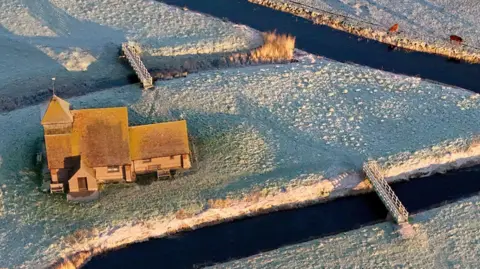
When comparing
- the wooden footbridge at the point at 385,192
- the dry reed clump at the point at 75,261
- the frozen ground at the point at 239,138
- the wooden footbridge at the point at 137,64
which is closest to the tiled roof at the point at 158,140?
the frozen ground at the point at 239,138

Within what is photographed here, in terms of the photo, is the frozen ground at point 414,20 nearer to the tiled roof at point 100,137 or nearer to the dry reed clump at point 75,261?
the tiled roof at point 100,137

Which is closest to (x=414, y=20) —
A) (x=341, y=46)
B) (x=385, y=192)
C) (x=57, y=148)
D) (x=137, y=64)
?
(x=341, y=46)

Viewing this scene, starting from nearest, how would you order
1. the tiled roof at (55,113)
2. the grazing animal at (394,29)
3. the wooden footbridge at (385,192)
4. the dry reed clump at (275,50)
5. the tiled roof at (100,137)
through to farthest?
the tiled roof at (55,113), the tiled roof at (100,137), the wooden footbridge at (385,192), the dry reed clump at (275,50), the grazing animal at (394,29)

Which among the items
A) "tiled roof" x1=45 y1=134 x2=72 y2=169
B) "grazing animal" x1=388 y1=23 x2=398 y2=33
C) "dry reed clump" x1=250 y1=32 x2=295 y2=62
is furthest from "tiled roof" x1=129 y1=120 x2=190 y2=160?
"grazing animal" x1=388 y1=23 x2=398 y2=33

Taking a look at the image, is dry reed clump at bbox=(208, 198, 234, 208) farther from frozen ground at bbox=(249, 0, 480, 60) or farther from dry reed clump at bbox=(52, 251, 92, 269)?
frozen ground at bbox=(249, 0, 480, 60)

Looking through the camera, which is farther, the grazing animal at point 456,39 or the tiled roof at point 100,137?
the grazing animal at point 456,39

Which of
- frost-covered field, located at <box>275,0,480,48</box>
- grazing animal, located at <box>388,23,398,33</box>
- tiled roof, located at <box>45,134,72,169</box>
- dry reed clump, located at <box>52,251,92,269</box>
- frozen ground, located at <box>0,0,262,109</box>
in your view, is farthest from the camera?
frost-covered field, located at <box>275,0,480,48</box>
